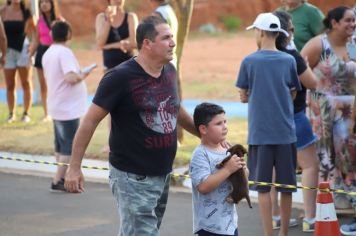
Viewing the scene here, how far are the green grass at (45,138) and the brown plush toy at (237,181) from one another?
4183 millimetres

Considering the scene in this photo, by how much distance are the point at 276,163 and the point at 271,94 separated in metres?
0.54

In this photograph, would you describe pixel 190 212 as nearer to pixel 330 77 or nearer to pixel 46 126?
pixel 330 77

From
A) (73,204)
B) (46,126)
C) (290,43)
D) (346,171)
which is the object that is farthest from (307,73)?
(46,126)

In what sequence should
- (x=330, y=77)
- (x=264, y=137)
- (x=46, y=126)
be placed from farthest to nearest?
1. (x=46, y=126)
2. (x=330, y=77)
3. (x=264, y=137)

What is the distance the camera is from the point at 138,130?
534 centimetres

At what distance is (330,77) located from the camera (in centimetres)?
745

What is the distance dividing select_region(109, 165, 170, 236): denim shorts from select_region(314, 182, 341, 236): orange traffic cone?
1386 mm

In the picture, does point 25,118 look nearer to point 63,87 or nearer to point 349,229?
point 63,87

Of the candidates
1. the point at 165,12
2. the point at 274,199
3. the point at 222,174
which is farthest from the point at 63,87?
the point at 222,174

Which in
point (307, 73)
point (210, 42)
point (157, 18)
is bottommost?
point (210, 42)

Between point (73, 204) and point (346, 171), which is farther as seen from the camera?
point (73, 204)

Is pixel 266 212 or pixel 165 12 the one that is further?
pixel 165 12

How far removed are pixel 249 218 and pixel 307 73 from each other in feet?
5.51

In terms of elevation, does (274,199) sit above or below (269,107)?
below
